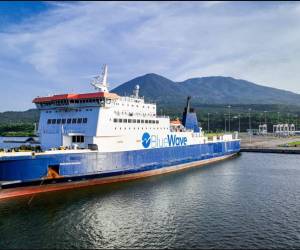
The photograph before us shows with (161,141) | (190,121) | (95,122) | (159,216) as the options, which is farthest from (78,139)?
(190,121)

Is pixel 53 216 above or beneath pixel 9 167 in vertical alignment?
beneath

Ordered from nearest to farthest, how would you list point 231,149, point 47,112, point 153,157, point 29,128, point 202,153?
point 47,112 → point 153,157 → point 202,153 → point 231,149 → point 29,128

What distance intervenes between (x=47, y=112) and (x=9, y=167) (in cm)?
890

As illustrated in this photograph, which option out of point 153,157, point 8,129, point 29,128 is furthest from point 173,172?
point 8,129

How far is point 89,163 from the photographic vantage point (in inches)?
967

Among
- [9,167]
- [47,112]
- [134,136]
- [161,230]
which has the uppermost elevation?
[47,112]

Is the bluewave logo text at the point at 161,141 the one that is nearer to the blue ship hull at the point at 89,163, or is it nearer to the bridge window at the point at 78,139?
the blue ship hull at the point at 89,163

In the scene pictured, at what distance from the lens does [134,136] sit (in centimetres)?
2920

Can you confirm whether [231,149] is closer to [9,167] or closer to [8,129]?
[9,167]

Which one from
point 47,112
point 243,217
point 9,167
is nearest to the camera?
point 243,217

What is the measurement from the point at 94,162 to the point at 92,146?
4.47 ft

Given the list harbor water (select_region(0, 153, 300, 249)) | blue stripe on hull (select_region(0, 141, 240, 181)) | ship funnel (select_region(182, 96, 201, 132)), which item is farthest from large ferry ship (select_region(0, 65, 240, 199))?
ship funnel (select_region(182, 96, 201, 132))

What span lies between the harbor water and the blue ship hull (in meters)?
1.34

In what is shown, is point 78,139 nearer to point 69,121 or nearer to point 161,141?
point 69,121
